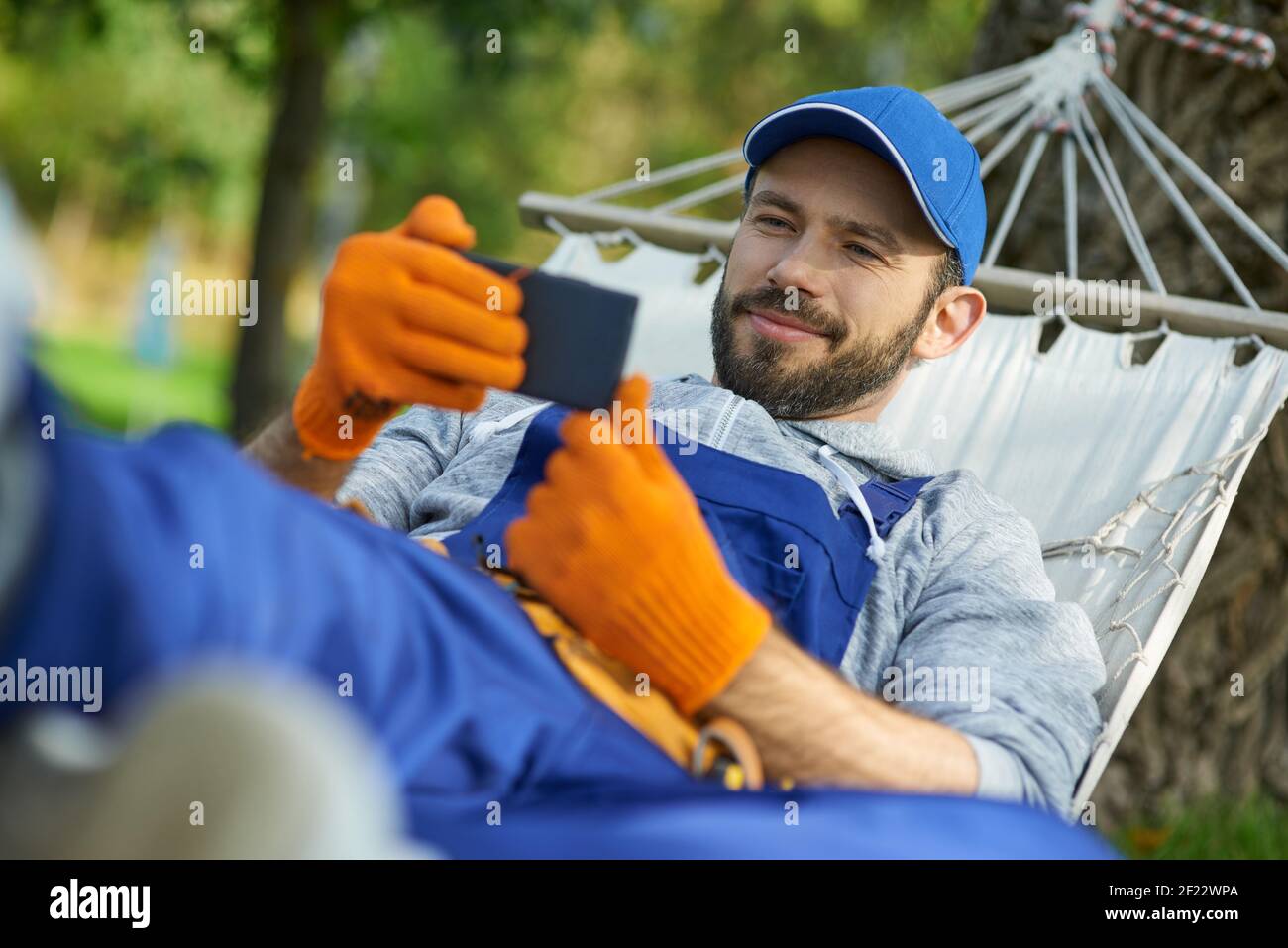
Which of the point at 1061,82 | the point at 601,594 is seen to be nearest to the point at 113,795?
the point at 601,594

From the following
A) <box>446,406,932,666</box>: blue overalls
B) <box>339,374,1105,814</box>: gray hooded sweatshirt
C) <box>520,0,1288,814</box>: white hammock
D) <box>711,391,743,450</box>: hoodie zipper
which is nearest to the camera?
<box>339,374,1105,814</box>: gray hooded sweatshirt

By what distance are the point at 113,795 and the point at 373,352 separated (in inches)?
25.0

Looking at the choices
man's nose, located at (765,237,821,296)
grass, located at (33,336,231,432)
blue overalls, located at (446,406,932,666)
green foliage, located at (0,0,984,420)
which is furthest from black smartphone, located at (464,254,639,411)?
grass, located at (33,336,231,432)

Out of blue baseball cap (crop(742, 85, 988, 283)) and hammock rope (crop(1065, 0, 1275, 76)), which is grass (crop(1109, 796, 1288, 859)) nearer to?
blue baseball cap (crop(742, 85, 988, 283))

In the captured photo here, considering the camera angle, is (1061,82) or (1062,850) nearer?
(1062,850)

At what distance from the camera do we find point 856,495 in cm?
178

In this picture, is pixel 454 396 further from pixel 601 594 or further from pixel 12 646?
pixel 12 646

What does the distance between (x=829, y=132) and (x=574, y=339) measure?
0.74m

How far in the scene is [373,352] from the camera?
52.0 inches

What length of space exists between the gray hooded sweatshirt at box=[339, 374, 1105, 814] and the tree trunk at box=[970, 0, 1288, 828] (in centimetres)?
105

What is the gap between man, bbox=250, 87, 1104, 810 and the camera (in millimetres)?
1254

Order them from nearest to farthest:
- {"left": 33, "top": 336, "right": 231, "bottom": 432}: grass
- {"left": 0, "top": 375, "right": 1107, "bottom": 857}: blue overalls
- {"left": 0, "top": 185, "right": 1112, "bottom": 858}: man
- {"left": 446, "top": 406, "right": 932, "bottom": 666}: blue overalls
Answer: {"left": 0, "top": 185, "right": 1112, "bottom": 858}: man < {"left": 0, "top": 375, "right": 1107, "bottom": 857}: blue overalls < {"left": 446, "top": 406, "right": 932, "bottom": 666}: blue overalls < {"left": 33, "top": 336, "right": 231, "bottom": 432}: grass

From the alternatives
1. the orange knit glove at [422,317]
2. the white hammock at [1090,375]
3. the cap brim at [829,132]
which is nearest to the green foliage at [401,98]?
the white hammock at [1090,375]

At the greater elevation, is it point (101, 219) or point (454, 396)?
point (101, 219)
